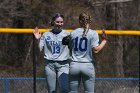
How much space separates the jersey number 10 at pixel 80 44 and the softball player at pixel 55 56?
1.52ft

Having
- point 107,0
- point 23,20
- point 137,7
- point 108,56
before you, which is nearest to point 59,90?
point 108,56

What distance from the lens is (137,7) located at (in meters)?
22.3

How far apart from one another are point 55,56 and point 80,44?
0.61 meters

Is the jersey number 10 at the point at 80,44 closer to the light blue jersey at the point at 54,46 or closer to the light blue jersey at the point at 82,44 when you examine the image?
the light blue jersey at the point at 82,44

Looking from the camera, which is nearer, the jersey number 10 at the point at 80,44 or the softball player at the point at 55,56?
the jersey number 10 at the point at 80,44

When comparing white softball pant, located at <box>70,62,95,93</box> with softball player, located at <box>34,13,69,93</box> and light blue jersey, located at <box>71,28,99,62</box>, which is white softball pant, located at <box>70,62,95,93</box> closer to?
light blue jersey, located at <box>71,28,99,62</box>

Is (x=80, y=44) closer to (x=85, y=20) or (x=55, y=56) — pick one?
(x=85, y=20)

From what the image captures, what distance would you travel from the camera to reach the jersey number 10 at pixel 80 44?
32.5ft

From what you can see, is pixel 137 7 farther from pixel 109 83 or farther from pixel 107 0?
pixel 109 83

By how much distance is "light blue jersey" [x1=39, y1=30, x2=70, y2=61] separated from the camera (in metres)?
10.3

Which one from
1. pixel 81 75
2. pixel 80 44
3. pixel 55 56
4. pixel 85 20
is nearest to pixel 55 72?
pixel 55 56

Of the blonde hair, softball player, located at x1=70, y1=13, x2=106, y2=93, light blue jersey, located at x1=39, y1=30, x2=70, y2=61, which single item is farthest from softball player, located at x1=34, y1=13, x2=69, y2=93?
the blonde hair

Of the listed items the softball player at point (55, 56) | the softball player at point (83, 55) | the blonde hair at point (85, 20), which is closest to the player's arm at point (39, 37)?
the softball player at point (55, 56)

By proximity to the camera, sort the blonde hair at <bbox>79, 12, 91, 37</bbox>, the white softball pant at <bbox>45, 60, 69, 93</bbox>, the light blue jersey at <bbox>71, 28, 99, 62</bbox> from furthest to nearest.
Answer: the white softball pant at <bbox>45, 60, 69, 93</bbox> → the light blue jersey at <bbox>71, 28, 99, 62</bbox> → the blonde hair at <bbox>79, 12, 91, 37</bbox>
